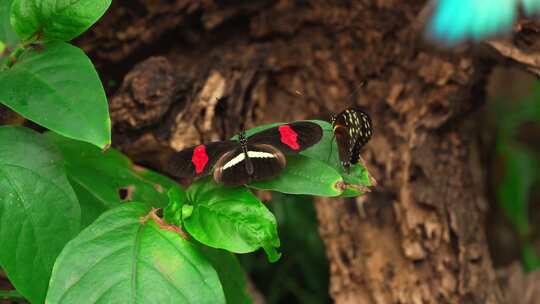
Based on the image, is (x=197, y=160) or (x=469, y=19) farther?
(x=469, y=19)

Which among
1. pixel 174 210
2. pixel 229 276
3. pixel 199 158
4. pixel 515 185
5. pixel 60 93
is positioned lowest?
pixel 515 185

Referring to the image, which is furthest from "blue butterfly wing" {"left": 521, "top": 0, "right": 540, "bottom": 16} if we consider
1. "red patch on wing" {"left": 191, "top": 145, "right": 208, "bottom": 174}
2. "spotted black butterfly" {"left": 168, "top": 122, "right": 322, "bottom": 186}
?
"red patch on wing" {"left": 191, "top": 145, "right": 208, "bottom": 174}

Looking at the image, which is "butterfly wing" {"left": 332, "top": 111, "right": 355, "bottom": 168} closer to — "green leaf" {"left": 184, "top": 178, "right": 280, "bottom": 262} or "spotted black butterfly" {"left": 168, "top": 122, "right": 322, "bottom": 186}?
"spotted black butterfly" {"left": 168, "top": 122, "right": 322, "bottom": 186}

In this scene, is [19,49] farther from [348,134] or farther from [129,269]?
[348,134]

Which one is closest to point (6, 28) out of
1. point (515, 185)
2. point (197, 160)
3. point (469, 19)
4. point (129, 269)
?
point (197, 160)

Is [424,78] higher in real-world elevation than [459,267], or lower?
higher

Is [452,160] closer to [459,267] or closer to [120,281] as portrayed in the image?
[459,267]

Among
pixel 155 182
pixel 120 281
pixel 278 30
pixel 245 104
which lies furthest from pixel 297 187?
pixel 278 30
